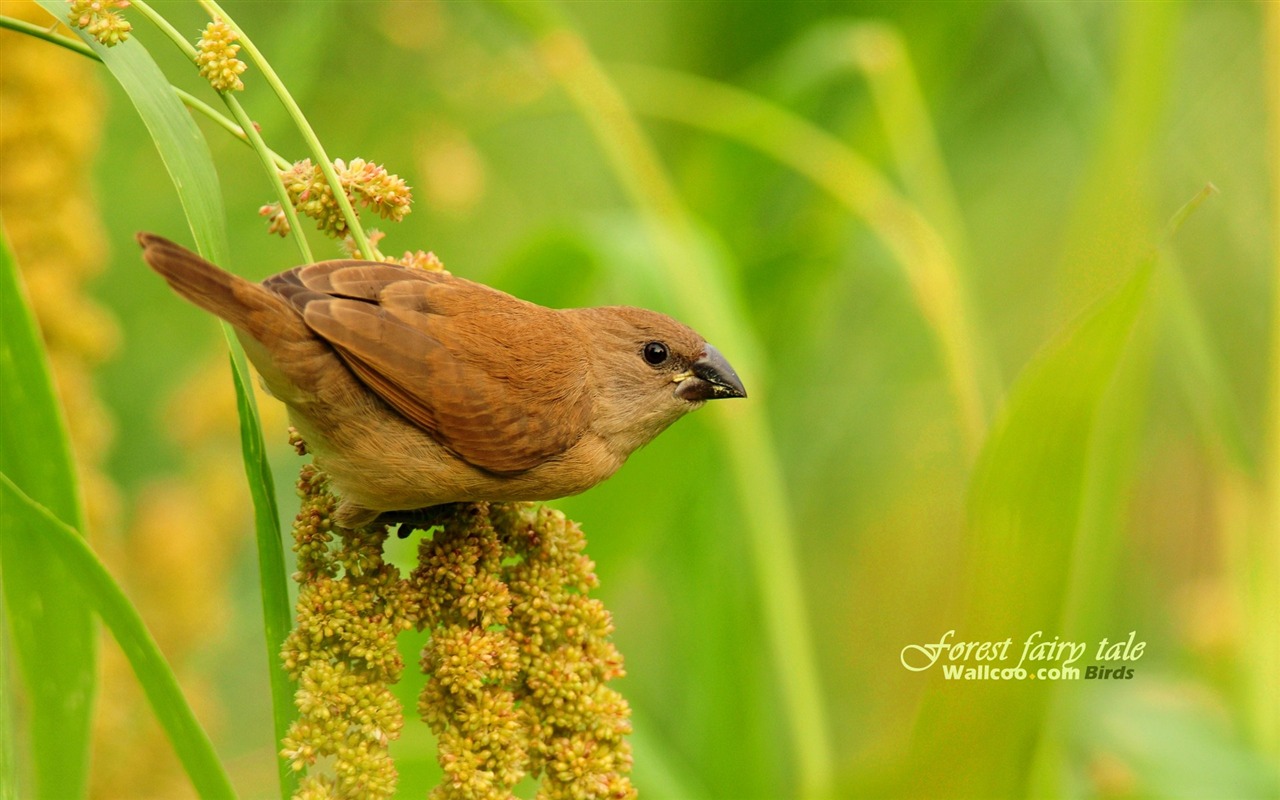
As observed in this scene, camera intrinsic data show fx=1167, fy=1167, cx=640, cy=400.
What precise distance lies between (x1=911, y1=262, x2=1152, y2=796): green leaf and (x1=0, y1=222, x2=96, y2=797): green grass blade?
1.46 m

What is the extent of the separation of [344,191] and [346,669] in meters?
0.72

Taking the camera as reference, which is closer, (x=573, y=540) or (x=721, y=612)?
(x=573, y=540)

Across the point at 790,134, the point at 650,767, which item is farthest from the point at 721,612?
the point at 790,134

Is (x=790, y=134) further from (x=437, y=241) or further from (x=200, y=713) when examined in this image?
(x=200, y=713)

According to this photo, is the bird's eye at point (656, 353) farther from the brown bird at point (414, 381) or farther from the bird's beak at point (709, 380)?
the brown bird at point (414, 381)

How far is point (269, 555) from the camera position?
1597 mm

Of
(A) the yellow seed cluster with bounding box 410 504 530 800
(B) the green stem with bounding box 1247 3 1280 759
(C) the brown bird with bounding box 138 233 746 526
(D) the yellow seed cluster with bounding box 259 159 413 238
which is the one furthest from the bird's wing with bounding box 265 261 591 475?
(B) the green stem with bounding box 1247 3 1280 759

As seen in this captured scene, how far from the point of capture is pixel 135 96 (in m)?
1.61

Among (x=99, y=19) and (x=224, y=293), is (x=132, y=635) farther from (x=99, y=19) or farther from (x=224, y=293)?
(x=99, y=19)

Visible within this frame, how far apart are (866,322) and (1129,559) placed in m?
1.36

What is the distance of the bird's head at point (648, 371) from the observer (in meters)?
2.48

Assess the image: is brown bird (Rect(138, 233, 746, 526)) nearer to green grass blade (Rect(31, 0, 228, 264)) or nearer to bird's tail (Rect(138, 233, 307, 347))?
bird's tail (Rect(138, 233, 307, 347))

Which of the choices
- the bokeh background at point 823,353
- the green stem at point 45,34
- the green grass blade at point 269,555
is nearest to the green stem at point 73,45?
the green stem at point 45,34

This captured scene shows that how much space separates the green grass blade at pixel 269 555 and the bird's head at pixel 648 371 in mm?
947
